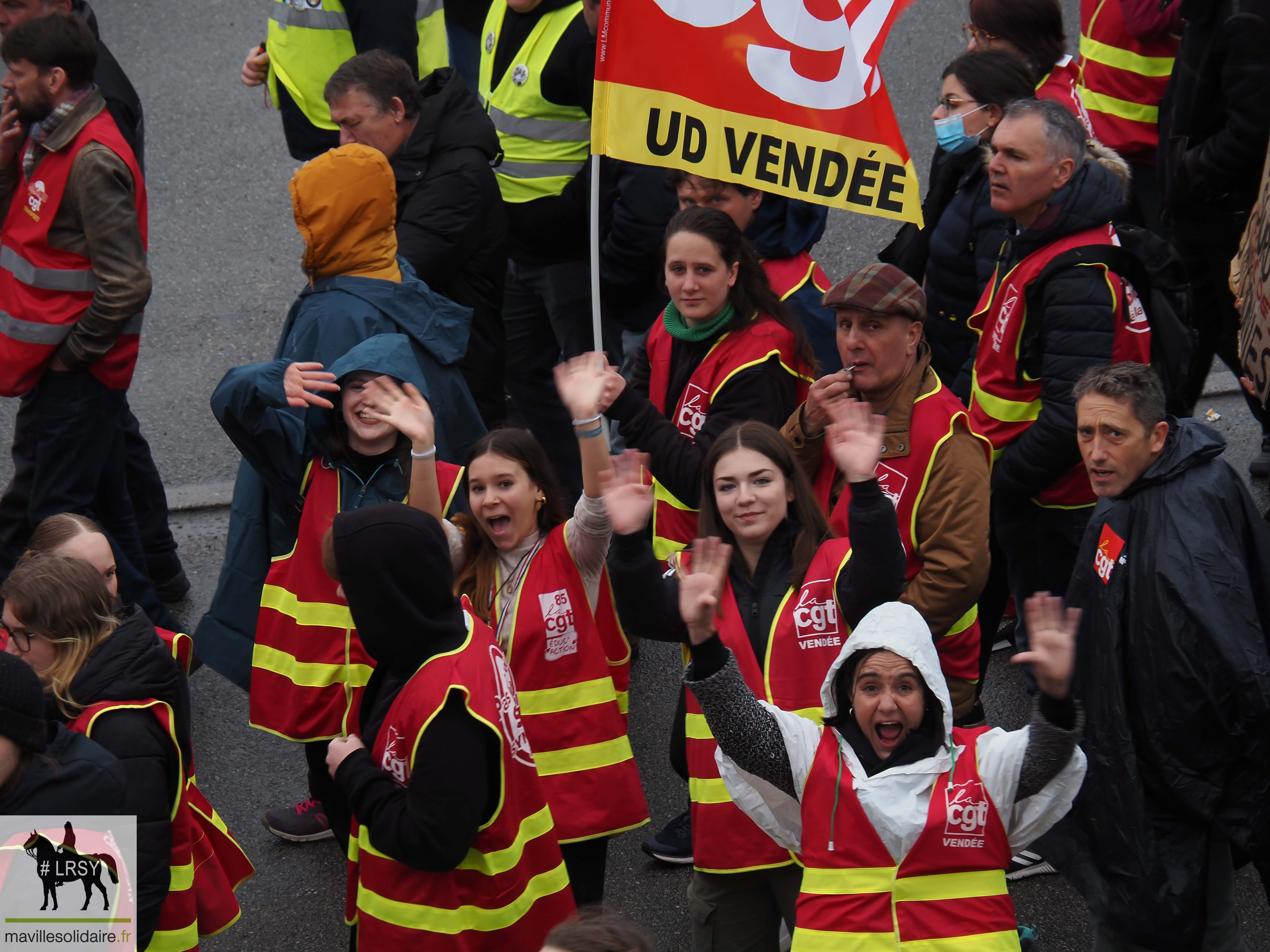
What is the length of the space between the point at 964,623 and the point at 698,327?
1292 millimetres

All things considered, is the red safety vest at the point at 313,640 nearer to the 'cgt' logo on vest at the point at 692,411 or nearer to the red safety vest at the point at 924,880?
the 'cgt' logo on vest at the point at 692,411

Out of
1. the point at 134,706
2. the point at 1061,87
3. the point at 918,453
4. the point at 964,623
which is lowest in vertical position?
the point at 134,706

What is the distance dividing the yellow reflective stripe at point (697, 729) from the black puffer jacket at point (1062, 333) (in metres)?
1.49

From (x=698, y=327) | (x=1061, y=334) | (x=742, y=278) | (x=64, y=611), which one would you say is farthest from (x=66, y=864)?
(x=1061, y=334)

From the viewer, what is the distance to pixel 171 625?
591cm

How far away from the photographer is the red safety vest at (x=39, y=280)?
17.4 ft

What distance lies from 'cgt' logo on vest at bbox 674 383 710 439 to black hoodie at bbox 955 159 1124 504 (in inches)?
39.4

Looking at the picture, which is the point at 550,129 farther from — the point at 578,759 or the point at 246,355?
the point at 578,759

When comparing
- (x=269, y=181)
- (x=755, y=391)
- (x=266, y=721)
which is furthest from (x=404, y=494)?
(x=269, y=181)

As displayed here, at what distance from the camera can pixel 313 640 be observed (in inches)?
162

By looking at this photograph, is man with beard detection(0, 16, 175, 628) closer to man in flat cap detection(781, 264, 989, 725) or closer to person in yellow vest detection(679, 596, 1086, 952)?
man in flat cap detection(781, 264, 989, 725)

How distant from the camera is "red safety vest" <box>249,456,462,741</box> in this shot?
409 centimetres

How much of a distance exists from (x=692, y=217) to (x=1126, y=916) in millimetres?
2469

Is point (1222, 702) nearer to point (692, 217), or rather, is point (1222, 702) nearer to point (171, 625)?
point (692, 217)
